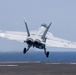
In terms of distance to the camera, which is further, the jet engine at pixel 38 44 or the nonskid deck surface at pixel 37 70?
the jet engine at pixel 38 44

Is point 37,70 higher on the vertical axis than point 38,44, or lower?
lower

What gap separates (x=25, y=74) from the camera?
75.6 meters

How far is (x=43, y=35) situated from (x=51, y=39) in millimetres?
5097

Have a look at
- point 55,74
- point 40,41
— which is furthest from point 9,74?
point 40,41

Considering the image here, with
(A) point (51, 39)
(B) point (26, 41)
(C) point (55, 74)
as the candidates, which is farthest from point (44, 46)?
(C) point (55, 74)

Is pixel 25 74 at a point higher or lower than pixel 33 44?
lower

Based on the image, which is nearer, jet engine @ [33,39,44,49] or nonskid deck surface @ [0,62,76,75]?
nonskid deck surface @ [0,62,76,75]

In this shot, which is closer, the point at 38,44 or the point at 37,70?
the point at 37,70

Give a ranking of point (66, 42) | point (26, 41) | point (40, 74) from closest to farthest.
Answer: point (40, 74) → point (26, 41) → point (66, 42)

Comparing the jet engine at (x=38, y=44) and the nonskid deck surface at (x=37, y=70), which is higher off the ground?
the jet engine at (x=38, y=44)

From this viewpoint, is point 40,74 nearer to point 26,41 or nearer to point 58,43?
point 26,41

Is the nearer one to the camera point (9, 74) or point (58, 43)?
point (9, 74)

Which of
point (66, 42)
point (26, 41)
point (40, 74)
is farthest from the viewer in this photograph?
point (66, 42)

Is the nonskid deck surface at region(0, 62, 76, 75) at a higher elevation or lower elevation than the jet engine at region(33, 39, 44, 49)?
lower
